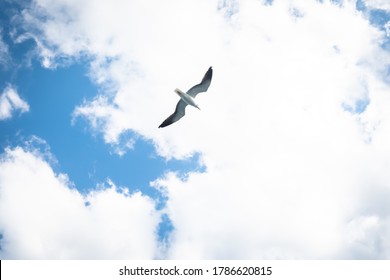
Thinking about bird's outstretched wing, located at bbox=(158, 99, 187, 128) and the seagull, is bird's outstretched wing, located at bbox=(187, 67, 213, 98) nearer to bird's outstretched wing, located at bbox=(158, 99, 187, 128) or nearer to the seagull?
the seagull

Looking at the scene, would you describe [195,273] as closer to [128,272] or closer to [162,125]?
[128,272]

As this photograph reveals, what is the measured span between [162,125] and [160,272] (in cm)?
1932

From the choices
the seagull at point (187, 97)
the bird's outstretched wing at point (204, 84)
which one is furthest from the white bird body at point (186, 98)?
the bird's outstretched wing at point (204, 84)

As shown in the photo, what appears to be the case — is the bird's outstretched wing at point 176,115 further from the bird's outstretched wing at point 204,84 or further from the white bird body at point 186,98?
the bird's outstretched wing at point 204,84

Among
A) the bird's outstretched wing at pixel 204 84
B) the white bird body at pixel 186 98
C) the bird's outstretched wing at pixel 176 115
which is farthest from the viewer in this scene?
the bird's outstretched wing at pixel 176 115

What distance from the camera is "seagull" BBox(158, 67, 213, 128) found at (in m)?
33.7

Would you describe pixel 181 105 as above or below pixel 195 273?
above

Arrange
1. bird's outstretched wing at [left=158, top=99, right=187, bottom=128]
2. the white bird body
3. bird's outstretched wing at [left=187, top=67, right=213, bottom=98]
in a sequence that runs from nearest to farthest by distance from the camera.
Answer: bird's outstretched wing at [left=187, top=67, right=213, bottom=98], the white bird body, bird's outstretched wing at [left=158, top=99, right=187, bottom=128]

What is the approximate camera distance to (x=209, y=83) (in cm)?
3381

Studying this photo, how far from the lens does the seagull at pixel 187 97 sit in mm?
33688

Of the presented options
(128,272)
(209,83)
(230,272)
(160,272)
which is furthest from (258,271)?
(209,83)

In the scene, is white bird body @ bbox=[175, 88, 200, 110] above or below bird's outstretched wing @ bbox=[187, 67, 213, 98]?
below

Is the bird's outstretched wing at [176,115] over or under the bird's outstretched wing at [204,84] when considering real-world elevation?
under

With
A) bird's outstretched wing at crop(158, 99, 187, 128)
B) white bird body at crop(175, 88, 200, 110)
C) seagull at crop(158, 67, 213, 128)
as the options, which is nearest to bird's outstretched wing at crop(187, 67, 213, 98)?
seagull at crop(158, 67, 213, 128)
